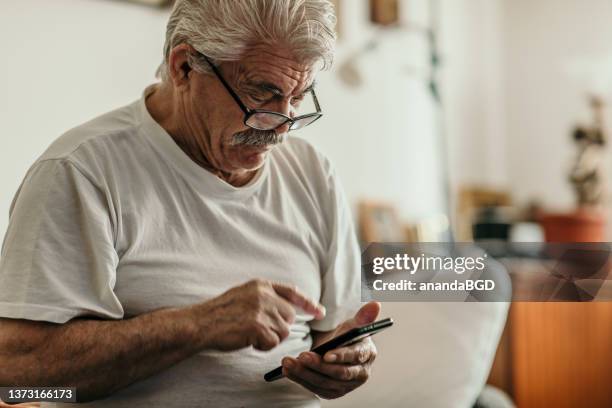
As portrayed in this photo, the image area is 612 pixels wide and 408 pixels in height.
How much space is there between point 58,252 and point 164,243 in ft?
0.56

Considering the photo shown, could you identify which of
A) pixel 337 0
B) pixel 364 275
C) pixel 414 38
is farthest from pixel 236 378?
pixel 414 38

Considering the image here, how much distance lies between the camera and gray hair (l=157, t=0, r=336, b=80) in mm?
1005

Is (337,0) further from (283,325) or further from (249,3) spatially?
(283,325)

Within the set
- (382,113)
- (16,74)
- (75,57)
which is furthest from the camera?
(382,113)

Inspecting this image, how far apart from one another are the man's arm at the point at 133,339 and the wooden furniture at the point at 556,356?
1605 mm

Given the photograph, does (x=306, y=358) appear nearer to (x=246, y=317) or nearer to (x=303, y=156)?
(x=246, y=317)

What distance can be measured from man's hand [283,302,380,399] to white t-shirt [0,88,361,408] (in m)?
0.09

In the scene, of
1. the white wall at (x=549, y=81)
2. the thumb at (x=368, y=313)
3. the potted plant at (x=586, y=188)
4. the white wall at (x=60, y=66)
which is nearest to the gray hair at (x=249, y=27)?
the thumb at (x=368, y=313)

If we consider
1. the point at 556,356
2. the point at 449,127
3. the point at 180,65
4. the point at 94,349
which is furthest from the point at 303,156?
the point at 449,127

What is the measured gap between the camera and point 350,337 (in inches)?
38.5

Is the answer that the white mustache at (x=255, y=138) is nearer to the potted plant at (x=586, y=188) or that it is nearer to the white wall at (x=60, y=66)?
the white wall at (x=60, y=66)

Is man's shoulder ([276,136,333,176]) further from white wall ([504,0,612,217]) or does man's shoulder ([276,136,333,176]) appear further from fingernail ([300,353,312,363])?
white wall ([504,0,612,217])

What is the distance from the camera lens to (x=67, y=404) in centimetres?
100

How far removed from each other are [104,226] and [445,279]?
0.72 metres
